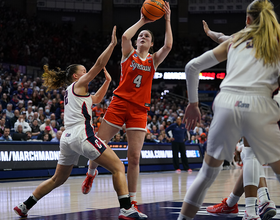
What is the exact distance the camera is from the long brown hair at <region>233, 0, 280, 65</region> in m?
2.62

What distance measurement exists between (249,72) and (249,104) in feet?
0.78

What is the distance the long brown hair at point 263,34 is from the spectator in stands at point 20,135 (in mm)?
9292

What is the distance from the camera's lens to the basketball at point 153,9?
466 cm

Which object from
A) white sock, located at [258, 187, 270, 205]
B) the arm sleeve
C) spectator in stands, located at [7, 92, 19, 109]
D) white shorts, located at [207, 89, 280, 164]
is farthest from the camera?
spectator in stands, located at [7, 92, 19, 109]

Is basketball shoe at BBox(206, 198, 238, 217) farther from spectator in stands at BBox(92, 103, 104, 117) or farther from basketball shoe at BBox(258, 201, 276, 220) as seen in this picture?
spectator in stands at BBox(92, 103, 104, 117)

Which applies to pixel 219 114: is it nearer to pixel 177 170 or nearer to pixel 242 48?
pixel 242 48

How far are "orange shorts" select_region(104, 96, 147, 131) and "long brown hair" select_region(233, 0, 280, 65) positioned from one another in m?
2.13

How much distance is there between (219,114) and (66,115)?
2276mm

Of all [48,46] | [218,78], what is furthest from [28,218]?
[218,78]

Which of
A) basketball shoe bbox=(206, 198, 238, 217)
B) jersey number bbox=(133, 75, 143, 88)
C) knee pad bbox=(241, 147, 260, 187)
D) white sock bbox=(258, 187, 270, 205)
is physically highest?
jersey number bbox=(133, 75, 143, 88)

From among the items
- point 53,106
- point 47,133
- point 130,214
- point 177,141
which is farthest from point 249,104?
point 53,106

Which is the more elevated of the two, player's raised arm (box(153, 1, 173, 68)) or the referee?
player's raised arm (box(153, 1, 173, 68))

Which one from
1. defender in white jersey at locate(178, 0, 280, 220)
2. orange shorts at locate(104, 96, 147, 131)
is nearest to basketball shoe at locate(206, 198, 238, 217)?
orange shorts at locate(104, 96, 147, 131)

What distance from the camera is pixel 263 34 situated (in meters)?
2.66
